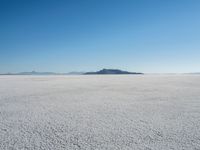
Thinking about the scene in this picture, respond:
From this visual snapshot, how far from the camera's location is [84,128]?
123 inches

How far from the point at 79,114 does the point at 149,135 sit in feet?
5.78

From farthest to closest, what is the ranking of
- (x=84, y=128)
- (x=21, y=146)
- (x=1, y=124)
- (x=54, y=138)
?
(x=1, y=124) → (x=84, y=128) → (x=54, y=138) → (x=21, y=146)

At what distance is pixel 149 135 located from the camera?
276 cm

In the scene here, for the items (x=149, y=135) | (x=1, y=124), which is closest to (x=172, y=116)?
(x=149, y=135)

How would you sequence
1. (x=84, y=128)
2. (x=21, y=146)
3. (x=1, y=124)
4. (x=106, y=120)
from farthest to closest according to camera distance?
(x=106, y=120), (x=1, y=124), (x=84, y=128), (x=21, y=146)

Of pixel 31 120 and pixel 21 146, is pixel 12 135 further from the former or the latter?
pixel 31 120

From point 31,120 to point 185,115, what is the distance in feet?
10.2

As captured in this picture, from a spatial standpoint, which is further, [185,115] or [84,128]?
[185,115]

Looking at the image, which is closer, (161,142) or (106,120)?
(161,142)

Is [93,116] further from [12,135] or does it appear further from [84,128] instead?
[12,135]

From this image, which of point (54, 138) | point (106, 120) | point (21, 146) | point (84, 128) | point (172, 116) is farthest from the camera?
point (172, 116)

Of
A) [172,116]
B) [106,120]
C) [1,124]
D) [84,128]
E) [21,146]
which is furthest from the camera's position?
[172,116]

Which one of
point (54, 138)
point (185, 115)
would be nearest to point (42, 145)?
point (54, 138)

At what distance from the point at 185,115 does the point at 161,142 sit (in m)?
1.72
